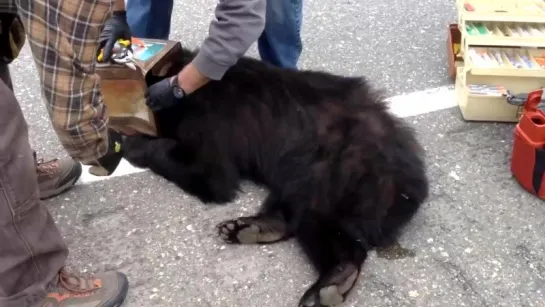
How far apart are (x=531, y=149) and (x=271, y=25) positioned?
53.2 inches

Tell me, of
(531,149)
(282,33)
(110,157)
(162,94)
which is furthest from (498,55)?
(110,157)

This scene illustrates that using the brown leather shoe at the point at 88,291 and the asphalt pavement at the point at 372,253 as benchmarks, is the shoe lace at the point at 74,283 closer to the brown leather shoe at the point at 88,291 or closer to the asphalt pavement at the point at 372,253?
the brown leather shoe at the point at 88,291

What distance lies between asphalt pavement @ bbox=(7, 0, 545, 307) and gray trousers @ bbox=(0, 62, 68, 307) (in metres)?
0.37

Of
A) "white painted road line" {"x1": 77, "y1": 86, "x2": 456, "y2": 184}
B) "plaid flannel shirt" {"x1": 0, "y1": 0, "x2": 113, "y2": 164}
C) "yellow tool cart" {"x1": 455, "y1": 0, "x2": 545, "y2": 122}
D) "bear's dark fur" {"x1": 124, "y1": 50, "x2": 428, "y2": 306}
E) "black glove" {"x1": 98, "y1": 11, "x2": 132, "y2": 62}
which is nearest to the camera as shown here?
"plaid flannel shirt" {"x1": 0, "y1": 0, "x2": 113, "y2": 164}

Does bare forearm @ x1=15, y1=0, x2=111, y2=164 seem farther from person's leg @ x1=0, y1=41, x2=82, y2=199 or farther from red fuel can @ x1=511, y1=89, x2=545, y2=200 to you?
red fuel can @ x1=511, y1=89, x2=545, y2=200

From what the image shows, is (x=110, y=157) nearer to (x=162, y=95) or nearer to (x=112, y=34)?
(x=162, y=95)

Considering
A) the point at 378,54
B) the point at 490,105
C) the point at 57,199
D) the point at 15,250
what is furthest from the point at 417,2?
the point at 15,250

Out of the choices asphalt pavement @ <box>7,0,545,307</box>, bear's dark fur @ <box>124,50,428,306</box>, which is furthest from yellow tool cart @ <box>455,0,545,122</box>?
bear's dark fur @ <box>124,50,428,306</box>

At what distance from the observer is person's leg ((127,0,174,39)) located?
319cm

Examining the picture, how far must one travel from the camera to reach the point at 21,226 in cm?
178

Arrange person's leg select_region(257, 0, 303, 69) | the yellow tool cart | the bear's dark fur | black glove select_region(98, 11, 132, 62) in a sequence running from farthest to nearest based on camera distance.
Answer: person's leg select_region(257, 0, 303, 69) → the yellow tool cart → black glove select_region(98, 11, 132, 62) → the bear's dark fur

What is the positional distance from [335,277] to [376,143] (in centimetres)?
57

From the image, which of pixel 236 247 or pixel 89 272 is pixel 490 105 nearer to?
pixel 236 247

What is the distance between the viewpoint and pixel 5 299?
183 centimetres
